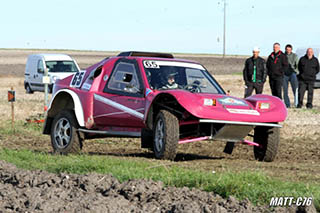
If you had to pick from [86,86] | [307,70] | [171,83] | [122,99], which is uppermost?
[171,83]

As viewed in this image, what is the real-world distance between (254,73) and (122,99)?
8.58 meters

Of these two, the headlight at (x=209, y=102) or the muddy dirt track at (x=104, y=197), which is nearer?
the muddy dirt track at (x=104, y=197)

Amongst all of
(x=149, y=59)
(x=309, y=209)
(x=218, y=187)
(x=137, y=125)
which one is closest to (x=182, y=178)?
(x=218, y=187)

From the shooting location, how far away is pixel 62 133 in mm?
12258

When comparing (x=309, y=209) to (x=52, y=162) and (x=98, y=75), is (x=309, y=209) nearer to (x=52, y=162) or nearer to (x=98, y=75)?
(x=52, y=162)

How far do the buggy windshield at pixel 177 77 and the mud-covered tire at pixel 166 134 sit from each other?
83 cm

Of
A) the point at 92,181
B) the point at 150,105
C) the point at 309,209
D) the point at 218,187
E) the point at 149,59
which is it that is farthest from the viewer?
the point at 149,59

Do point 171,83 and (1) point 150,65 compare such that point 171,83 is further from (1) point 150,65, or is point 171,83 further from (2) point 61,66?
(2) point 61,66

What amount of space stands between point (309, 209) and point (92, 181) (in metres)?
2.60

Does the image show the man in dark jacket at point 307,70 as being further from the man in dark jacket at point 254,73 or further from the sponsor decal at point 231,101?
the sponsor decal at point 231,101

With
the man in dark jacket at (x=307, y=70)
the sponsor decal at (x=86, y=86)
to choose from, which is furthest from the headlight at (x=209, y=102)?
the man in dark jacket at (x=307, y=70)

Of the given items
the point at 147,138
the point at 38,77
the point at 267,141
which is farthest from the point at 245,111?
the point at 38,77

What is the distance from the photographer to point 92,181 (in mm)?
7785

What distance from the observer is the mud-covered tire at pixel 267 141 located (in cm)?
1130
